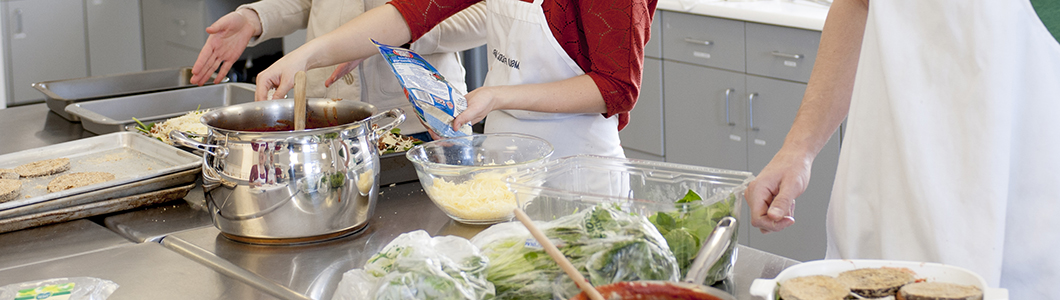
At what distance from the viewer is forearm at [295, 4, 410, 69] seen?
4.65ft

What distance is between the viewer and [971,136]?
2.72 feet

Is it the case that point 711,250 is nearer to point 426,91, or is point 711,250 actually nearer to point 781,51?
point 426,91

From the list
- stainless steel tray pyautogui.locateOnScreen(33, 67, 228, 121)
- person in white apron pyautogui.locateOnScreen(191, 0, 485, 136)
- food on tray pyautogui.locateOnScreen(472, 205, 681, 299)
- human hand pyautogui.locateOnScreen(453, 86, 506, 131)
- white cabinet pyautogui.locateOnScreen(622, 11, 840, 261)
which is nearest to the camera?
food on tray pyautogui.locateOnScreen(472, 205, 681, 299)

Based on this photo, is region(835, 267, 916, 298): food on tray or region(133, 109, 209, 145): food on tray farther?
region(133, 109, 209, 145): food on tray

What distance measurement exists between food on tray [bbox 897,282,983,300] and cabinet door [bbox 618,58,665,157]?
2.62 metres

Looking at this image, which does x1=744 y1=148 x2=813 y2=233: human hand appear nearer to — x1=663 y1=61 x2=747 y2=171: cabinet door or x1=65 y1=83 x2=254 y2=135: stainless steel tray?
x1=65 y1=83 x2=254 y2=135: stainless steel tray

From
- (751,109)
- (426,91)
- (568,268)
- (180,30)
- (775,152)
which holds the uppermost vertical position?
(180,30)

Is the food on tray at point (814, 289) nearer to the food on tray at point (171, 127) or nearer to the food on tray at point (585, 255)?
the food on tray at point (585, 255)

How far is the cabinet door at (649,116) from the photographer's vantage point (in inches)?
127

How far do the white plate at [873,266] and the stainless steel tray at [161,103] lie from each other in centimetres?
151

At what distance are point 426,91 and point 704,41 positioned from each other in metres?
2.09

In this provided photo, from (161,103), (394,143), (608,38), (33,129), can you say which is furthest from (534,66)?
(33,129)

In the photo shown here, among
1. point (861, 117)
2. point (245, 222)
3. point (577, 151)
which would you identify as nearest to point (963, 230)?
point (861, 117)

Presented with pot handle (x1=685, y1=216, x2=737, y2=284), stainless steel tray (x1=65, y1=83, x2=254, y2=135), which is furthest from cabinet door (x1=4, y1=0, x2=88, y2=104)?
pot handle (x1=685, y1=216, x2=737, y2=284)
